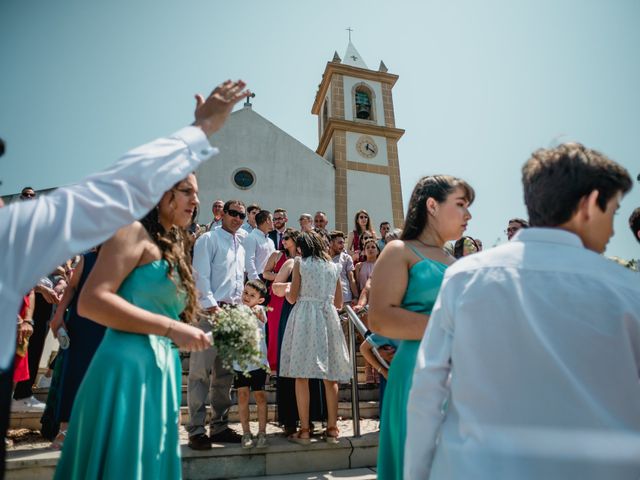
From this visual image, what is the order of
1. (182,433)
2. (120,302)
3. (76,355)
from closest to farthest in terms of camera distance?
(120,302) → (76,355) → (182,433)

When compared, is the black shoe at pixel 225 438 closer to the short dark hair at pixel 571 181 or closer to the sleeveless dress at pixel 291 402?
the sleeveless dress at pixel 291 402

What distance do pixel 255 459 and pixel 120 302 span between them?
2643 millimetres

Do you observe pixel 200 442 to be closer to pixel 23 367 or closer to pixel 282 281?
pixel 282 281

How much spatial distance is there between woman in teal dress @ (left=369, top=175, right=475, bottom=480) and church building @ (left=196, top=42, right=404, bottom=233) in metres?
15.8

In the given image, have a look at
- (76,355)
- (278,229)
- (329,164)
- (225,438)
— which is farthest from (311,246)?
(329,164)

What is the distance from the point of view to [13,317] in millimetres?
1056

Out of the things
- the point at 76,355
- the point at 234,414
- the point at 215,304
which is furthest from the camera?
the point at 234,414

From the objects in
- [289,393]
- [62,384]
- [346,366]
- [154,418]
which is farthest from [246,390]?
[154,418]

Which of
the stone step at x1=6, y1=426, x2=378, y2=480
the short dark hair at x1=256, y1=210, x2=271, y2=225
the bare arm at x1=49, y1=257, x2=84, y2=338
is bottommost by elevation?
the stone step at x1=6, y1=426, x2=378, y2=480

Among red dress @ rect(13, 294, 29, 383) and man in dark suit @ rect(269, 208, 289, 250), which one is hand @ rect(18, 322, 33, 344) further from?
man in dark suit @ rect(269, 208, 289, 250)

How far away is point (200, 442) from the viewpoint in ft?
12.6

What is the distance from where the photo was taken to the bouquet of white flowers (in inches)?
89.2

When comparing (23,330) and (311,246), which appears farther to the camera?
(311,246)

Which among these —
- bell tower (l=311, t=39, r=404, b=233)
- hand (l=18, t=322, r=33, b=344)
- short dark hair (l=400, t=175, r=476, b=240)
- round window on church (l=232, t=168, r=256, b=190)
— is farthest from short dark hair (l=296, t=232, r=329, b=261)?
bell tower (l=311, t=39, r=404, b=233)
